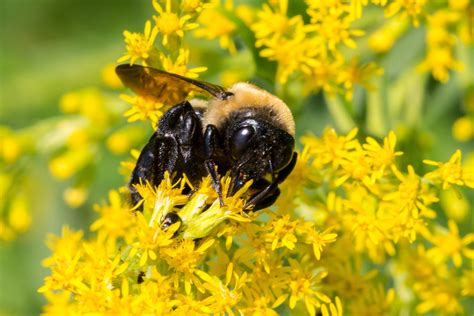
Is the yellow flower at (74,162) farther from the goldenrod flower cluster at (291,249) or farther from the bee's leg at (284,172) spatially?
the bee's leg at (284,172)

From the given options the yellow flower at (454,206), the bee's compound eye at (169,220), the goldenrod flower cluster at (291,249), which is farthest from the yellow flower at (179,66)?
the yellow flower at (454,206)

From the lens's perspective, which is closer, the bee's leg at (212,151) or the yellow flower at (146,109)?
the bee's leg at (212,151)

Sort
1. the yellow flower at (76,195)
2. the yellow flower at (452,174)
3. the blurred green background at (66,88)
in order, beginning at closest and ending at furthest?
the yellow flower at (452,174) < the blurred green background at (66,88) < the yellow flower at (76,195)

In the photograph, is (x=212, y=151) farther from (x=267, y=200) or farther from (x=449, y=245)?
(x=449, y=245)

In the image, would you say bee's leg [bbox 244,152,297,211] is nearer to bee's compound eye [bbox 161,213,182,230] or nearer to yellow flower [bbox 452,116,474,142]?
bee's compound eye [bbox 161,213,182,230]

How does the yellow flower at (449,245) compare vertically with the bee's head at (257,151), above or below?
below

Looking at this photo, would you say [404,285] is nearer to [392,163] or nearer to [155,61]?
[392,163]

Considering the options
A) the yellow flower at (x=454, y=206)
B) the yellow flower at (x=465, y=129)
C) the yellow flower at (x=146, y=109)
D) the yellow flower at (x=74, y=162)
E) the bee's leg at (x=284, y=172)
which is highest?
the yellow flower at (x=146, y=109)
